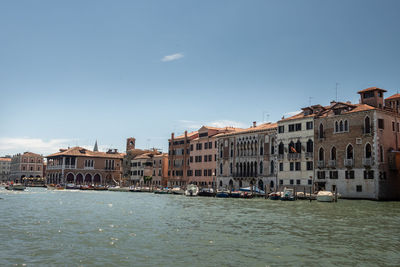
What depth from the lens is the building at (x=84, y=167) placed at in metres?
104

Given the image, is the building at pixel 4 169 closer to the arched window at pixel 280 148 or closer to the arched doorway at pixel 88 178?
the arched doorway at pixel 88 178

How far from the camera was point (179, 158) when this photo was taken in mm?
77625

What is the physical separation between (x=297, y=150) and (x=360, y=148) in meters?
9.32

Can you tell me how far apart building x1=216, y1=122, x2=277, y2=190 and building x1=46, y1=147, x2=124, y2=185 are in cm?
4293

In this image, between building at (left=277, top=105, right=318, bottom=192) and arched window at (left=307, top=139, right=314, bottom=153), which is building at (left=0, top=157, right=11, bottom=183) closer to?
building at (left=277, top=105, right=318, bottom=192)

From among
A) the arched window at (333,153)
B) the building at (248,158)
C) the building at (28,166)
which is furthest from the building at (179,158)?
the building at (28,166)

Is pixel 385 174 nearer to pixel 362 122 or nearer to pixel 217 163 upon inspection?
pixel 362 122

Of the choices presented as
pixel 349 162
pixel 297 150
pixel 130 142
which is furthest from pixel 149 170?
pixel 349 162

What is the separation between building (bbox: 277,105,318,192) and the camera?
5184 cm

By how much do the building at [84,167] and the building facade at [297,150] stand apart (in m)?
55.8

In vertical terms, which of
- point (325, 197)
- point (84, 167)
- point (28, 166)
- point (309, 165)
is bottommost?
point (325, 197)

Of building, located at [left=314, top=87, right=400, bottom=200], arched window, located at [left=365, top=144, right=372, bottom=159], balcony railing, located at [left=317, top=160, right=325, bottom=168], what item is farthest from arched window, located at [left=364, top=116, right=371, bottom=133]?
balcony railing, located at [left=317, top=160, right=325, bottom=168]

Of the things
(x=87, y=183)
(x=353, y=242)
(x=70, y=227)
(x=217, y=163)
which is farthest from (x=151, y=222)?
(x=87, y=183)

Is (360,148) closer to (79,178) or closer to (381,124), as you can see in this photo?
(381,124)
